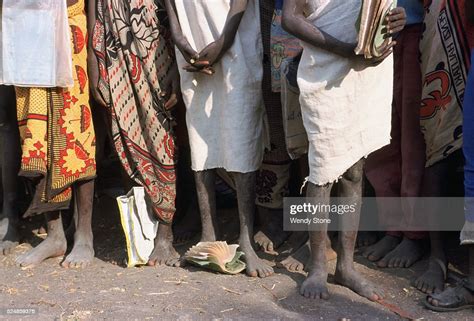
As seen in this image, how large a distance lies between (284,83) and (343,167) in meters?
0.58

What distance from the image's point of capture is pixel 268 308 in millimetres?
3676

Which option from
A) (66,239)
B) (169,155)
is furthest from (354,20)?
(66,239)

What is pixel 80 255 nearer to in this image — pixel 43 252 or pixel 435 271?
pixel 43 252

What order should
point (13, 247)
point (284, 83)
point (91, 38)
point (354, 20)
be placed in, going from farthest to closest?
point (13, 247), point (91, 38), point (284, 83), point (354, 20)

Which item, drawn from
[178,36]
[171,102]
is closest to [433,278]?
[171,102]

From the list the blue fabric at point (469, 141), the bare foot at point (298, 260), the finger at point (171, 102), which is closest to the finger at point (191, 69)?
the finger at point (171, 102)

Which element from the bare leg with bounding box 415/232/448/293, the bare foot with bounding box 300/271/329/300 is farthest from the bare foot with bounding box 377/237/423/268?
the bare foot with bounding box 300/271/329/300

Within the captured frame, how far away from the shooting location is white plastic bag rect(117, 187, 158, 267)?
4.38 metres

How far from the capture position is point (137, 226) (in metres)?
4.43

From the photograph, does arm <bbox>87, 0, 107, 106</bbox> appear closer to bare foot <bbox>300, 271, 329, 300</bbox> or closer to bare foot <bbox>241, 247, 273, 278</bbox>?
bare foot <bbox>241, 247, 273, 278</bbox>

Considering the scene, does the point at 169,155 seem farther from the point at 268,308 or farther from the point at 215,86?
the point at 268,308

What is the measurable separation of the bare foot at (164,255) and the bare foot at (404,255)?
1.17 metres

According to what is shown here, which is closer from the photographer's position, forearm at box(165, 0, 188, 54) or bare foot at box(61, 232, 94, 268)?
forearm at box(165, 0, 188, 54)

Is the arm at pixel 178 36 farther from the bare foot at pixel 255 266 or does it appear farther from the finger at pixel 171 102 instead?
the bare foot at pixel 255 266
